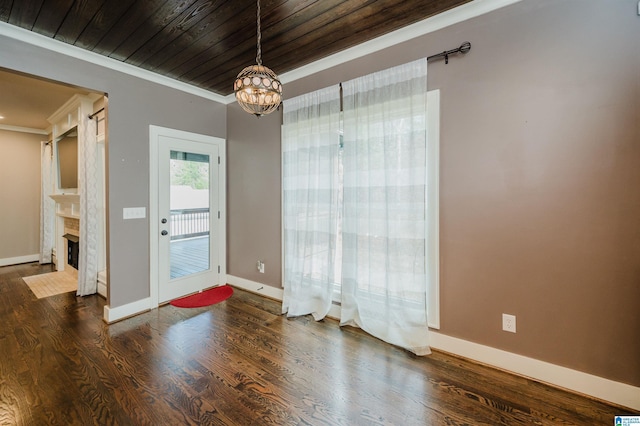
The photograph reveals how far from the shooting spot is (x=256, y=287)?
147 inches

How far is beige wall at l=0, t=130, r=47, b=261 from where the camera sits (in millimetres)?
5086

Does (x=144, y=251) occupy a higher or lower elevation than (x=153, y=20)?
lower

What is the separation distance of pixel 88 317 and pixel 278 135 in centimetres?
306

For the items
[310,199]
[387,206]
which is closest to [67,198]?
[310,199]

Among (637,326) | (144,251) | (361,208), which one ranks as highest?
(361,208)

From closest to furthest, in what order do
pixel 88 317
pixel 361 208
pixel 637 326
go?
pixel 637 326, pixel 361 208, pixel 88 317

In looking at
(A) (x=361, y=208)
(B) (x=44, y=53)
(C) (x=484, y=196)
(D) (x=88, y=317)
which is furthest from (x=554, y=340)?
(B) (x=44, y=53)

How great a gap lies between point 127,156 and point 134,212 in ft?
2.10

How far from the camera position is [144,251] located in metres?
3.19

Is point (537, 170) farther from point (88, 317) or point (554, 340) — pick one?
point (88, 317)

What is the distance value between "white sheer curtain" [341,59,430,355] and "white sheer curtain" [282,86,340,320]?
0.18m

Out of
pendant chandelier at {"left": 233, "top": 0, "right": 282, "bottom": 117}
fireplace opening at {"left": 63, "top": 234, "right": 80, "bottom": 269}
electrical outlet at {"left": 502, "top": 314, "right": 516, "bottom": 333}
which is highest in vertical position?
pendant chandelier at {"left": 233, "top": 0, "right": 282, "bottom": 117}

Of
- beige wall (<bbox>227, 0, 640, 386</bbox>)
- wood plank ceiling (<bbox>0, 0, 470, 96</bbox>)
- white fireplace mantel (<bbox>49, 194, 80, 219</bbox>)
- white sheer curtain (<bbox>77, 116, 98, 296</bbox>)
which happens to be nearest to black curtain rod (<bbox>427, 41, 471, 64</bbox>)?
beige wall (<bbox>227, 0, 640, 386</bbox>)

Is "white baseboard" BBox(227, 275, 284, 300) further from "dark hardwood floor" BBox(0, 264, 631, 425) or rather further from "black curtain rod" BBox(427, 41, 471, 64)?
"black curtain rod" BBox(427, 41, 471, 64)
